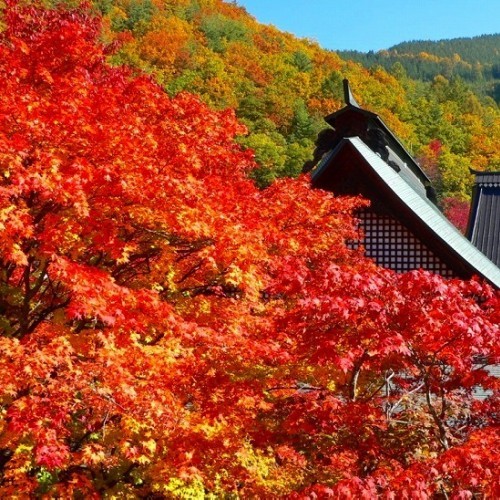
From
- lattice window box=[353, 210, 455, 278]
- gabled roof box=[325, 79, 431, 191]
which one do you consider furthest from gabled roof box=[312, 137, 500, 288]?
gabled roof box=[325, 79, 431, 191]

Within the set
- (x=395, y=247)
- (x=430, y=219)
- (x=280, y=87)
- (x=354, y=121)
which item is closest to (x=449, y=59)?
(x=280, y=87)

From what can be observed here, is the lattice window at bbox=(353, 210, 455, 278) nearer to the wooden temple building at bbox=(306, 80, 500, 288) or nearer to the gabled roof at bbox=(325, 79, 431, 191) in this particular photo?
the wooden temple building at bbox=(306, 80, 500, 288)

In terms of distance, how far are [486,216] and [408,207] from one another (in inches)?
301

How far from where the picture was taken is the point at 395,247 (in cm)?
1605

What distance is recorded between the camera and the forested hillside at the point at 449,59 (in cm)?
12429

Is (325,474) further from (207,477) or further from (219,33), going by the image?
(219,33)

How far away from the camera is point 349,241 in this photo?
16188 millimetres

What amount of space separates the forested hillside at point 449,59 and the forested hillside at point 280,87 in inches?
1506

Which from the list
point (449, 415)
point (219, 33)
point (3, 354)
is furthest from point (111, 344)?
point (219, 33)

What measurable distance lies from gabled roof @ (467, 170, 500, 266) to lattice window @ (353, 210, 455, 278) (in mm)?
5223

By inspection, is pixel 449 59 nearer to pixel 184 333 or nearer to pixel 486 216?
pixel 486 216

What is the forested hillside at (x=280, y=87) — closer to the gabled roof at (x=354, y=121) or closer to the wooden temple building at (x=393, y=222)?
the gabled roof at (x=354, y=121)

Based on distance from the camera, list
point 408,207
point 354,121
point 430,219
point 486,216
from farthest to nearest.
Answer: point 486,216 < point 354,121 < point 430,219 < point 408,207

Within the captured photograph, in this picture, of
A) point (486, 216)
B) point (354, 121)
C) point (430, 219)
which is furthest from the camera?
point (486, 216)
